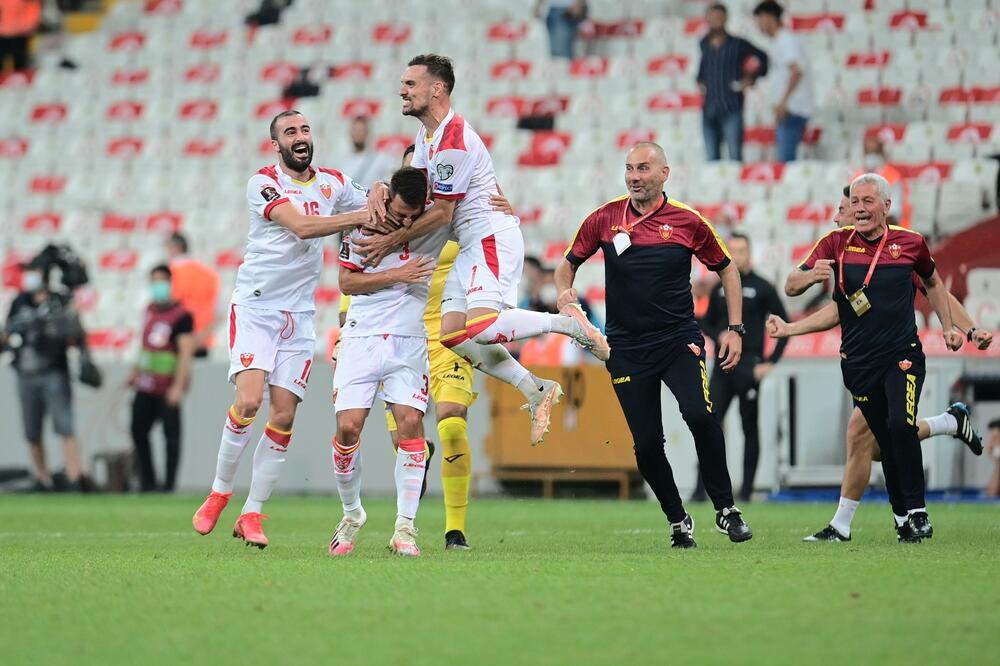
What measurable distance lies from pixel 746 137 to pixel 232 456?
12879 mm

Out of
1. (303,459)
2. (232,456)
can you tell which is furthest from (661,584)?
(303,459)

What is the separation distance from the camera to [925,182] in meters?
17.6

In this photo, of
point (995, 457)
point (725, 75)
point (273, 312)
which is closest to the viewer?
point (273, 312)

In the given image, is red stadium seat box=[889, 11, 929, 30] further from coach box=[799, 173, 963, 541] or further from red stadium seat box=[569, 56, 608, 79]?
coach box=[799, 173, 963, 541]

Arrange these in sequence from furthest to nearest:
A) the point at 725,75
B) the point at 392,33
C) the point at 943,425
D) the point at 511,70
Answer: the point at 392,33, the point at 511,70, the point at 725,75, the point at 943,425

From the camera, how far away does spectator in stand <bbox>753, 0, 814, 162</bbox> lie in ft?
61.2

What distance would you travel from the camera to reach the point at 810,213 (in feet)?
61.3

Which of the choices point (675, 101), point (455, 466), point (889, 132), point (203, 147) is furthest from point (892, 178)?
point (203, 147)

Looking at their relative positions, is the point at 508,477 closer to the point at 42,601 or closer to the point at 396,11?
the point at 42,601

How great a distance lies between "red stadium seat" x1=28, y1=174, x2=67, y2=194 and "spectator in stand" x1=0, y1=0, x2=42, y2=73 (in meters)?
3.11

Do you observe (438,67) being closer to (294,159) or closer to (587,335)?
(294,159)

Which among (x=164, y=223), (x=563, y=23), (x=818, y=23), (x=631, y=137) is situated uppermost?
(x=563, y=23)

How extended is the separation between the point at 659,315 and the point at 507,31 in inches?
628

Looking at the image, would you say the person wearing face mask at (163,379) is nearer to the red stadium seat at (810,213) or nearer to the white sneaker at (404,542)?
the red stadium seat at (810,213)
